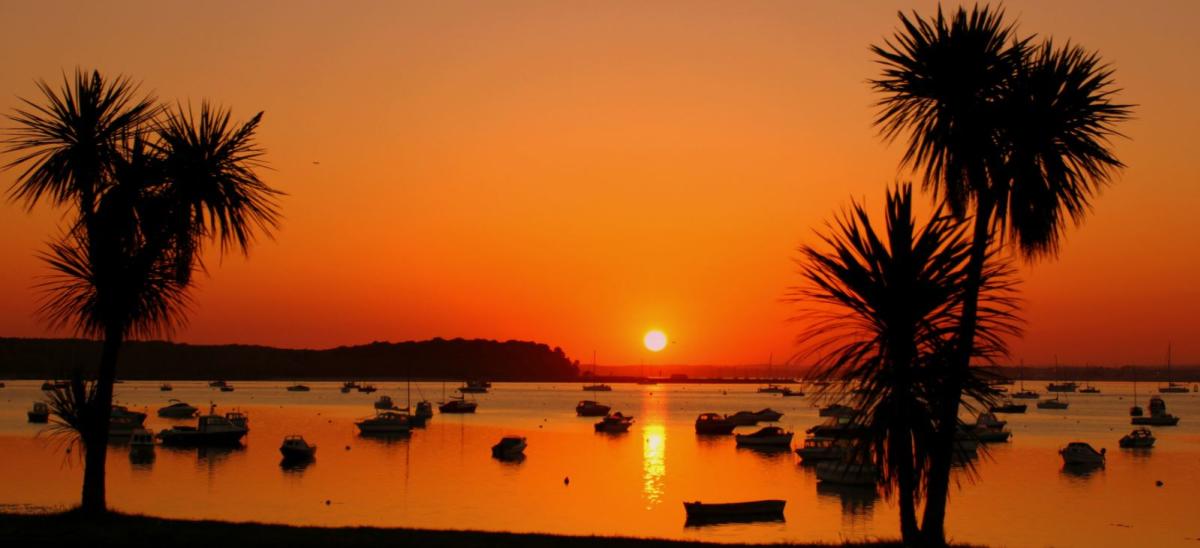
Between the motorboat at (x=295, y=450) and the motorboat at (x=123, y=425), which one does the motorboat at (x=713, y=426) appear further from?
the motorboat at (x=123, y=425)

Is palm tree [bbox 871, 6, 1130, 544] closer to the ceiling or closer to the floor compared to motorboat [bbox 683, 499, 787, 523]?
closer to the ceiling

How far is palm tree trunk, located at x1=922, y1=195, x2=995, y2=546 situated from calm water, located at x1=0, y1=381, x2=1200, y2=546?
23.5m

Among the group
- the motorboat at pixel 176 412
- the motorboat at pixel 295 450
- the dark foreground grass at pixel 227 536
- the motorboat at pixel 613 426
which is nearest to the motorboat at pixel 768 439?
the motorboat at pixel 613 426

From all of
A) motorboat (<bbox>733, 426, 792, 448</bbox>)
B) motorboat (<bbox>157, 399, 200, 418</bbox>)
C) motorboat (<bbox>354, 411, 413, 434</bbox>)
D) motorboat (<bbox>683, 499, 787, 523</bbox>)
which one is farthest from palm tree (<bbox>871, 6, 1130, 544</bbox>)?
motorboat (<bbox>157, 399, 200, 418</bbox>)

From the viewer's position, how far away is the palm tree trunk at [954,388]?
19484 mm

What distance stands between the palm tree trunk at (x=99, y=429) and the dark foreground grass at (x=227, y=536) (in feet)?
1.45

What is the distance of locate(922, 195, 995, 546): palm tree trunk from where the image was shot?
767 inches

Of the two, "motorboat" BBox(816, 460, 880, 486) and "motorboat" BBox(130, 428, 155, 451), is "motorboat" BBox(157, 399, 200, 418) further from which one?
"motorboat" BBox(816, 460, 880, 486)

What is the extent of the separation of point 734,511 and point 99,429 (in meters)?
37.3

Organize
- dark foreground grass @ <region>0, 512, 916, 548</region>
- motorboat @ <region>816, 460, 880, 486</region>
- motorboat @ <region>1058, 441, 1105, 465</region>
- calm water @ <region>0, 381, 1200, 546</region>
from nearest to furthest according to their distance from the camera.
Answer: dark foreground grass @ <region>0, 512, 916, 548</region>
calm water @ <region>0, 381, 1200, 546</region>
motorboat @ <region>816, 460, 880, 486</region>
motorboat @ <region>1058, 441, 1105, 465</region>

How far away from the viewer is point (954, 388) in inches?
759

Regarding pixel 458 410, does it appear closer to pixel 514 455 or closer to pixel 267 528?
pixel 514 455

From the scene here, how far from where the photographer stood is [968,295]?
1980cm

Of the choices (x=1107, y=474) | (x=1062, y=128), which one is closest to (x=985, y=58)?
(x=1062, y=128)
